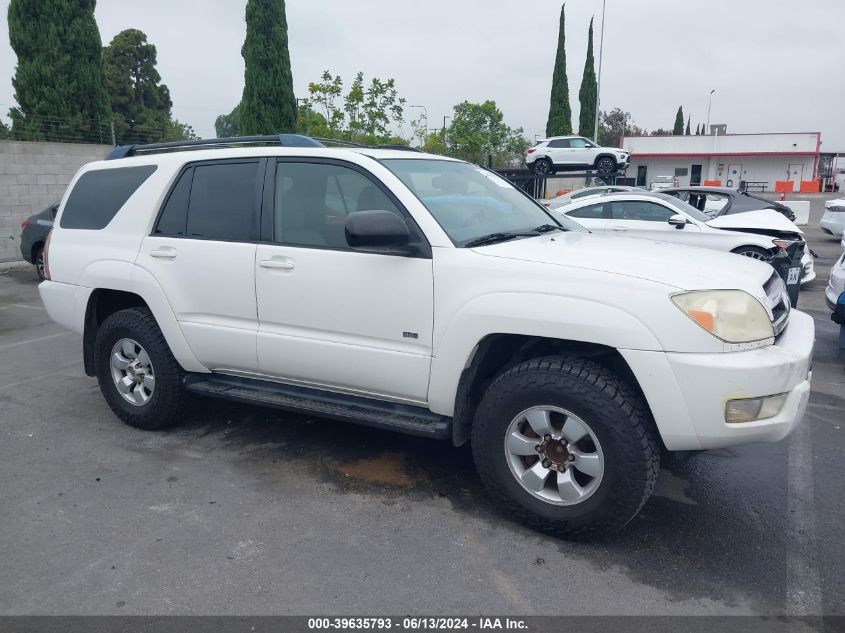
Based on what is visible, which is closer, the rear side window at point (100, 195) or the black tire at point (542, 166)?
the rear side window at point (100, 195)

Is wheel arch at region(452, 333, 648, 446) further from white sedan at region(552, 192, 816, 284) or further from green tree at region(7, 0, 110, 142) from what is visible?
green tree at region(7, 0, 110, 142)

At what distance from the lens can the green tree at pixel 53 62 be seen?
17.4 m

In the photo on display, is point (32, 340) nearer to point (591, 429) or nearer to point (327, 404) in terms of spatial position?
point (327, 404)

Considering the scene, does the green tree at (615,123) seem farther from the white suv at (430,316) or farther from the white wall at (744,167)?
the white suv at (430,316)

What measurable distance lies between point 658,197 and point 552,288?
8105 mm

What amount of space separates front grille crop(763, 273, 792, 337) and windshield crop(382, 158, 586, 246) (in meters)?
1.33

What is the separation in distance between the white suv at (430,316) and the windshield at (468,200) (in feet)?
0.06

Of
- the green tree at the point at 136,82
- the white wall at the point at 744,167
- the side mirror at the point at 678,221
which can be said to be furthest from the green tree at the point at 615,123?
the side mirror at the point at 678,221

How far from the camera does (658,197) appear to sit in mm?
10547

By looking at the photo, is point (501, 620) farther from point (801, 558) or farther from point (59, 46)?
point (59, 46)

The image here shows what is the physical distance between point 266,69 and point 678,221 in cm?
1400

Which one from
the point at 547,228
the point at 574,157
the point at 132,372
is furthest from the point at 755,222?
the point at 574,157

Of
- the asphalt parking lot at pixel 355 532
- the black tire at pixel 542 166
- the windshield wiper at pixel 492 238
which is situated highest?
the black tire at pixel 542 166

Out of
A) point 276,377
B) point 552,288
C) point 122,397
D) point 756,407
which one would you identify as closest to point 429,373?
point 552,288
